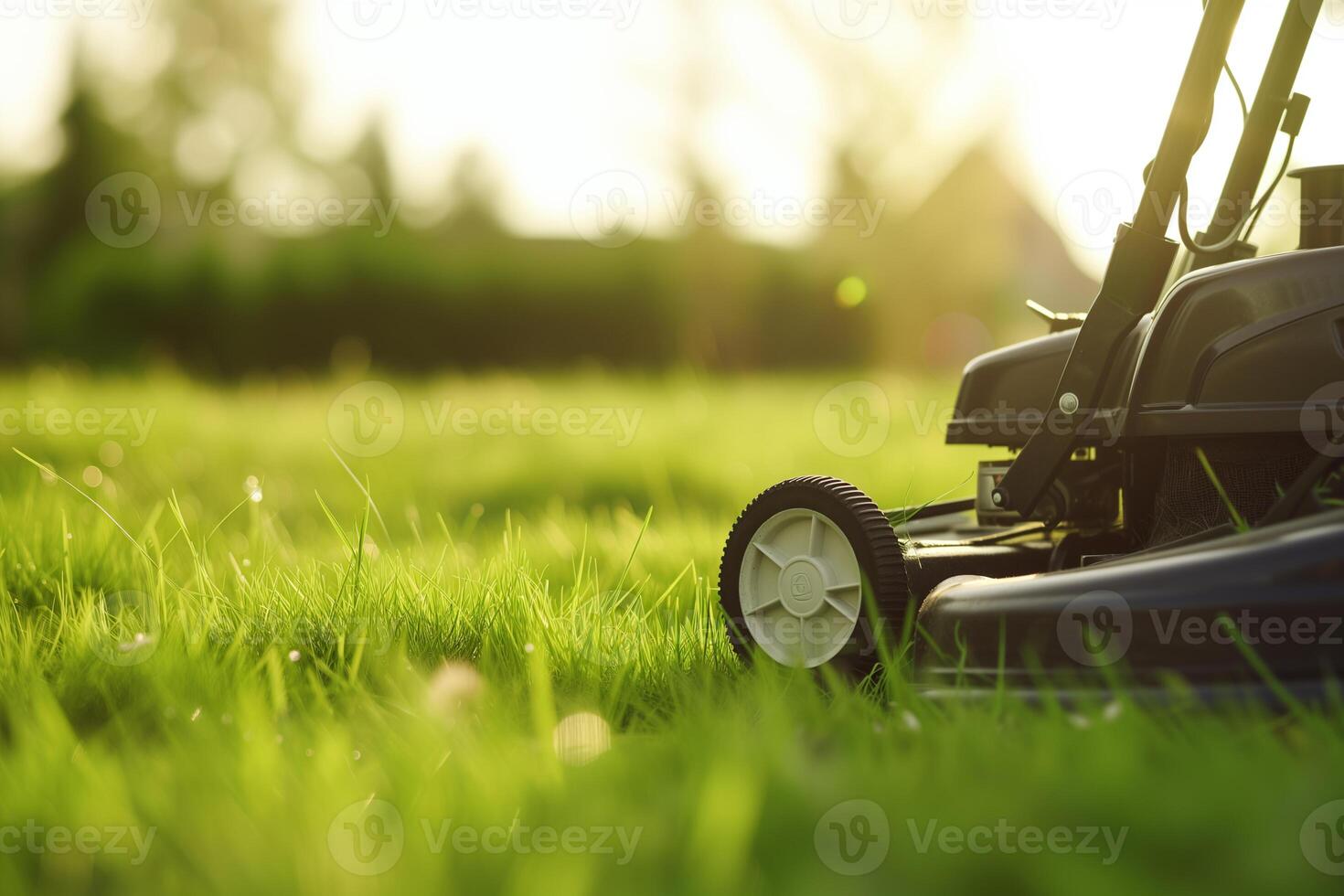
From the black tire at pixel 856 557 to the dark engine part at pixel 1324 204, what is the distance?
1.28 metres

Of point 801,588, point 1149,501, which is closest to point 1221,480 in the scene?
point 1149,501

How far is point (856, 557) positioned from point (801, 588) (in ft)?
0.59

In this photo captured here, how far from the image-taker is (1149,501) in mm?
2713

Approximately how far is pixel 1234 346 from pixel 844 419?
265 inches

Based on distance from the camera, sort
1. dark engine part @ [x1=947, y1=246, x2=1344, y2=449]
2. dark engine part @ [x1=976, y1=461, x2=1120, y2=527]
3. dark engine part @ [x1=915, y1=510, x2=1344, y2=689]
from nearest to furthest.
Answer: dark engine part @ [x1=915, y1=510, x2=1344, y2=689] < dark engine part @ [x1=947, y1=246, x2=1344, y2=449] < dark engine part @ [x1=976, y1=461, x2=1120, y2=527]

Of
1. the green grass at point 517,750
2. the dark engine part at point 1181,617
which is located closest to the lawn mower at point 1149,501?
the dark engine part at point 1181,617

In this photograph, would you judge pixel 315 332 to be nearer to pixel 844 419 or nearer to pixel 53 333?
pixel 53 333

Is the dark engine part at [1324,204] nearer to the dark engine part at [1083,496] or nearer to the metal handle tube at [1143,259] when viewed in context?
the metal handle tube at [1143,259]

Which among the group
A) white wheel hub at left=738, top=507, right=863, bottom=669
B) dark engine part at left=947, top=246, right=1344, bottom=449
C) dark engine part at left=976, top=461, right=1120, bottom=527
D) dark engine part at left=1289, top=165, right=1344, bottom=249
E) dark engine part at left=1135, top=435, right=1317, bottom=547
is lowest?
white wheel hub at left=738, top=507, right=863, bottom=669

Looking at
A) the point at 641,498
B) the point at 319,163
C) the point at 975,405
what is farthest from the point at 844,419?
the point at 319,163

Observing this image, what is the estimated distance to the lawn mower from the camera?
2.04 metres

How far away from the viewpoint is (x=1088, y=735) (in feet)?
6.05

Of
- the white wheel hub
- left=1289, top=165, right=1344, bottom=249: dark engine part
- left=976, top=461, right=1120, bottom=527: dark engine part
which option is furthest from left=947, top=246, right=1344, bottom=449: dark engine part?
the white wheel hub

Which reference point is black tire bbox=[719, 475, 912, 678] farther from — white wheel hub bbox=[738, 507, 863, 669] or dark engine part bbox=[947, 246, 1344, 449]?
dark engine part bbox=[947, 246, 1344, 449]
